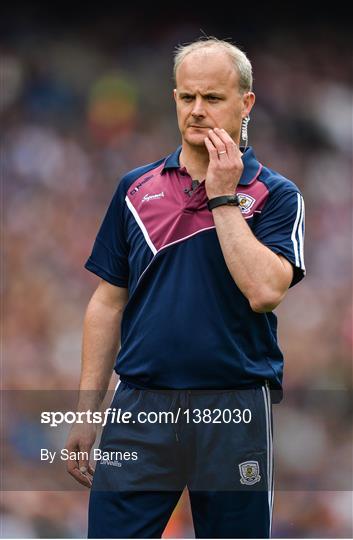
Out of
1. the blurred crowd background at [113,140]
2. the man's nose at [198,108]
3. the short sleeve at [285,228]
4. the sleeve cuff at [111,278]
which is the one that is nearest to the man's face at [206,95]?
the man's nose at [198,108]

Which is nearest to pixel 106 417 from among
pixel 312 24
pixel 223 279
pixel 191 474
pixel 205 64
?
pixel 191 474

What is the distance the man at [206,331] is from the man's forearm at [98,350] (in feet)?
0.42

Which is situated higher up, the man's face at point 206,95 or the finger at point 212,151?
the man's face at point 206,95

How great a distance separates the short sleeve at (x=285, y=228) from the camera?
3.04 m

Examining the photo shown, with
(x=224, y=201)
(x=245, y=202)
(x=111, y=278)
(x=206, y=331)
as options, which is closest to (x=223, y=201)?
(x=224, y=201)

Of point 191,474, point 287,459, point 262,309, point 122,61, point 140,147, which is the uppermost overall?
point 122,61

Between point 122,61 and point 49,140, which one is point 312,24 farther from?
point 49,140

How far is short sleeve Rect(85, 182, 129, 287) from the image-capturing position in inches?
129

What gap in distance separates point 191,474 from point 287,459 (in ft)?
9.13

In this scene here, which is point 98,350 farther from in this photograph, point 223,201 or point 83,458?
point 223,201

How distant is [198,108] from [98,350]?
0.81 meters

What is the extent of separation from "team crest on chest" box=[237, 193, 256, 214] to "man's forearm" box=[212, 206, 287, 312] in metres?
0.12

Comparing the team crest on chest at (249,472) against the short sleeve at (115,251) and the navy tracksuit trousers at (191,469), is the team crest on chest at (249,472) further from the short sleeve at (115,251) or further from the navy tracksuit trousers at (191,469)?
the short sleeve at (115,251)

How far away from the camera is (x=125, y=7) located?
5965 mm
